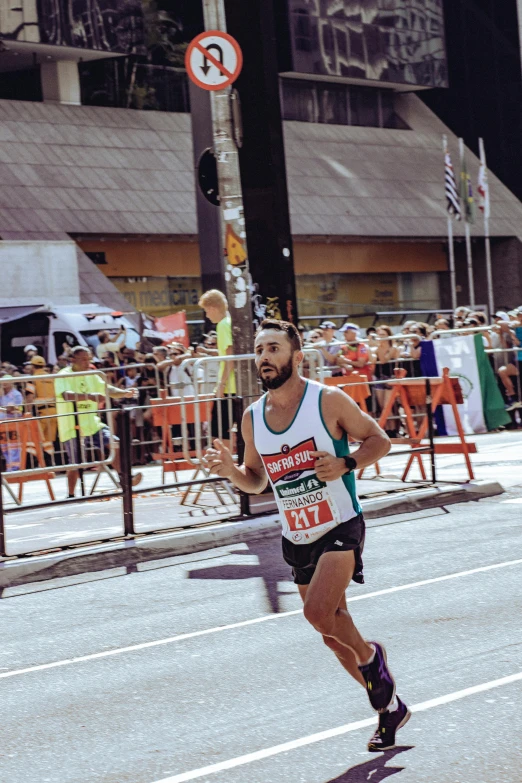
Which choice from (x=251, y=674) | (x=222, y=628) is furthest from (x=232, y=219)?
(x=251, y=674)

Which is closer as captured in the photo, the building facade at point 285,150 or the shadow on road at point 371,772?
the shadow on road at point 371,772

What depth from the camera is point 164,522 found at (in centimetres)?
1266

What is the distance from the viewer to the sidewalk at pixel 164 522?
11.1 m

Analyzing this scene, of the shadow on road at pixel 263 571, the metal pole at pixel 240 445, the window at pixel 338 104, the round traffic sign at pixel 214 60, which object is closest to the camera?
the shadow on road at pixel 263 571

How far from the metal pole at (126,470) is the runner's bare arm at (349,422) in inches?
225

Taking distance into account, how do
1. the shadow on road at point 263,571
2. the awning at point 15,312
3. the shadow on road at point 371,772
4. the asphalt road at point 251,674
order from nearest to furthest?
the shadow on road at point 371,772 < the asphalt road at point 251,674 < the shadow on road at point 263,571 < the awning at point 15,312

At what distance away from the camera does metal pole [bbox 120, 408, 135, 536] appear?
1144 centimetres

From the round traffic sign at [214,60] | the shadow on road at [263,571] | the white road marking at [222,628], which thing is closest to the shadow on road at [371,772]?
the white road marking at [222,628]

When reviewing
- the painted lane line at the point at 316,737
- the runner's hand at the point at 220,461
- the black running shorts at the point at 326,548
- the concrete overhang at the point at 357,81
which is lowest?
the painted lane line at the point at 316,737

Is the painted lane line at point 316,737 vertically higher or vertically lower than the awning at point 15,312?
lower

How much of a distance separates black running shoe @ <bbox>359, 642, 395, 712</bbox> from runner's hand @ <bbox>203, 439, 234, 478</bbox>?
97 cm

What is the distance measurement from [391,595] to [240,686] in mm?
2419

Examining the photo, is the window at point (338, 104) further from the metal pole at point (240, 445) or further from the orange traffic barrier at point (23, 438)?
the metal pole at point (240, 445)

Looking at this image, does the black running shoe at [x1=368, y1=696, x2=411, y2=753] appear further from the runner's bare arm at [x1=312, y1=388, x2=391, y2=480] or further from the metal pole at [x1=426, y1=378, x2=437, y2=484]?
the metal pole at [x1=426, y1=378, x2=437, y2=484]
